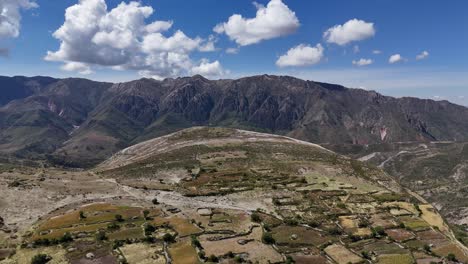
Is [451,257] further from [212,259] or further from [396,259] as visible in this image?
[212,259]

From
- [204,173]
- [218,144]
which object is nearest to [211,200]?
[204,173]

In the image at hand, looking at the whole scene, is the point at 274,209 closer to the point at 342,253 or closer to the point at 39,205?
the point at 342,253

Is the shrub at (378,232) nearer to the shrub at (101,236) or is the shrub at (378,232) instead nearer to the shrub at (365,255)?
the shrub at (365,255)

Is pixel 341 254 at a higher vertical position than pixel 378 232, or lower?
lower

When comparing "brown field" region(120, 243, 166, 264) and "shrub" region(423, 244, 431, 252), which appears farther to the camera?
"shrub" region(423, 244, 431, 252)

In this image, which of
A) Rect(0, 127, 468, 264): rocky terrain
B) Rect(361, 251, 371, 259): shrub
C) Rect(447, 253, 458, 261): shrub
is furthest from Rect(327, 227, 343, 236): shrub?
Rect(447, 253, 458, 261): shrub

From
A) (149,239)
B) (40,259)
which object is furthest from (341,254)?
(40,259)

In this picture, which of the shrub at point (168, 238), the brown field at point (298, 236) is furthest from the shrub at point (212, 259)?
the brown field at point (298, 236)

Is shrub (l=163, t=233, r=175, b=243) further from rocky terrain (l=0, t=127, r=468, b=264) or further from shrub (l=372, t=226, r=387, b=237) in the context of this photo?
shrub (l=372, t=226, r=387, b=237)
